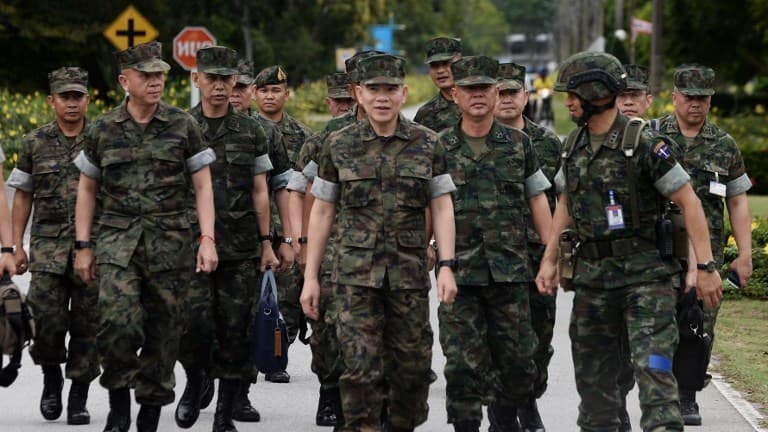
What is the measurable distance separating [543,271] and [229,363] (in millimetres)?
2041

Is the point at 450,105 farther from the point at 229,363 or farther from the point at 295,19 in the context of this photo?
the point at 295,19

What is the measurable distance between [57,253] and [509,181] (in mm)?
2773

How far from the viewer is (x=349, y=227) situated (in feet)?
26.2

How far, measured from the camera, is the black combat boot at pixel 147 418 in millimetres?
8617

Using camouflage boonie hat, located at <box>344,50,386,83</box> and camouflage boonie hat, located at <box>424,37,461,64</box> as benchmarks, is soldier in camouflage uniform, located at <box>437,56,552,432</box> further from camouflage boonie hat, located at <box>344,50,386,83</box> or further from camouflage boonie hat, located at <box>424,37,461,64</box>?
camouflage boonie hat, located at <box>424,37,461,64</box>

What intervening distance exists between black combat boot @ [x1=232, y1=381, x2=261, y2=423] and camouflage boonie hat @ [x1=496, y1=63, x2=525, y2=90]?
232 cm

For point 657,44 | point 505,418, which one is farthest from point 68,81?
point 657,44

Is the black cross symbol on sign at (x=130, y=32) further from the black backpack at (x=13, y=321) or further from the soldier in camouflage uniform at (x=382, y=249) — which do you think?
the soldier in camouflage uniform at (x=382, y=249)

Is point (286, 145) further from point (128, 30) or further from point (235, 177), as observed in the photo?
point (128, 30)

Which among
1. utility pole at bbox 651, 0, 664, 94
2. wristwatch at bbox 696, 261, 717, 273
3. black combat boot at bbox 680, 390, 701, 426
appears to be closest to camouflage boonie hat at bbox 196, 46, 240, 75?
wristwatch at bbox 696, 261, 717, 273

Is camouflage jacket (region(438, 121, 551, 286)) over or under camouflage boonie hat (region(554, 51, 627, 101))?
under

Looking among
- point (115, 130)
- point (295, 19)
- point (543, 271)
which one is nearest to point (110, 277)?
point (115, 130)

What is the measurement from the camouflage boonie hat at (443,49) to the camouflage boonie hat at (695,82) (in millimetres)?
1855

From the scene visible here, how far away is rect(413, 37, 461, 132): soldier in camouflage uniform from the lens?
10469 millimetres
